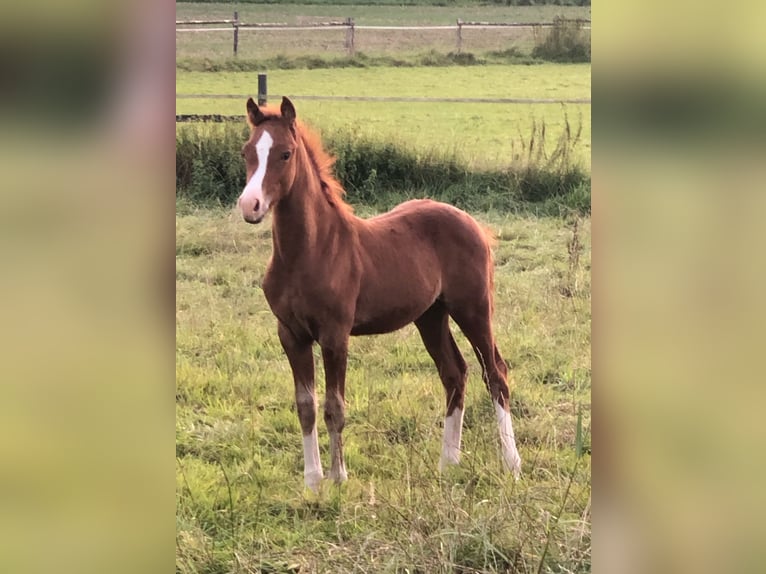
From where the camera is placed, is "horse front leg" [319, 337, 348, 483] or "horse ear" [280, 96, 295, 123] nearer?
"horse ear" [280, 96, 295, 123]

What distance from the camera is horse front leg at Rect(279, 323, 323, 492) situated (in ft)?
A: 7.40

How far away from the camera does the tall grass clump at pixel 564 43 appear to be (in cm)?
205

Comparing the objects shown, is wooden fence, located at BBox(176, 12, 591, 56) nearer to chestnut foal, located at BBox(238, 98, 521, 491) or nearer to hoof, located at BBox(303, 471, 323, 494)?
chestnut foal, located at BBox(238, 98, 521, 491)

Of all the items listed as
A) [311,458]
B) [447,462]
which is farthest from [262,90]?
[447,462]

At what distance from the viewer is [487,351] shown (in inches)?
93.6

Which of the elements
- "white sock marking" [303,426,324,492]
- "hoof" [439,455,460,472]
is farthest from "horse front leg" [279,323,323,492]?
"hoof" [439,455,460,472]
